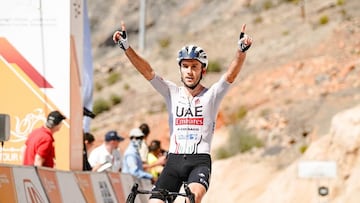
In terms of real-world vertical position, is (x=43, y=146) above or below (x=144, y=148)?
below

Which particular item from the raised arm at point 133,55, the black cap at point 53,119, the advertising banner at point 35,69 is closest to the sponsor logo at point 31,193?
the raised arm at point 133,55

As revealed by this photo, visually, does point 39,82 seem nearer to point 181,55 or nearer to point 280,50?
point 181,55

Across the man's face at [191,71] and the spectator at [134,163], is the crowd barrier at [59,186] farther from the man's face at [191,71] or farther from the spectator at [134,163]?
the man's face at [191,71]

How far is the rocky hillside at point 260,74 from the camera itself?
1130 inches

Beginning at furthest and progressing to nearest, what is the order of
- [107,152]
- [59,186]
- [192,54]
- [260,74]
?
[260,74], [107,152], [59,186], [192,54]

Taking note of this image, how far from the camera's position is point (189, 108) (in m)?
9.05

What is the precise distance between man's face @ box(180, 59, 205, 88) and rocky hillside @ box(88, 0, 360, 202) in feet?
45.2

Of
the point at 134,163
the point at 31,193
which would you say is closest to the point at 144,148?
the point at 134,163

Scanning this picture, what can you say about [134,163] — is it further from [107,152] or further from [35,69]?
[35,69]

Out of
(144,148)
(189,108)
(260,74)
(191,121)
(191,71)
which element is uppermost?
(260,74)

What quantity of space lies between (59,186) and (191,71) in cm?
248

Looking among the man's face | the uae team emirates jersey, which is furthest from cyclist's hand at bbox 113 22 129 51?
the man's face

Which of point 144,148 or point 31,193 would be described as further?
point 144,148

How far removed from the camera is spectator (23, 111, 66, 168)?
1181cm
